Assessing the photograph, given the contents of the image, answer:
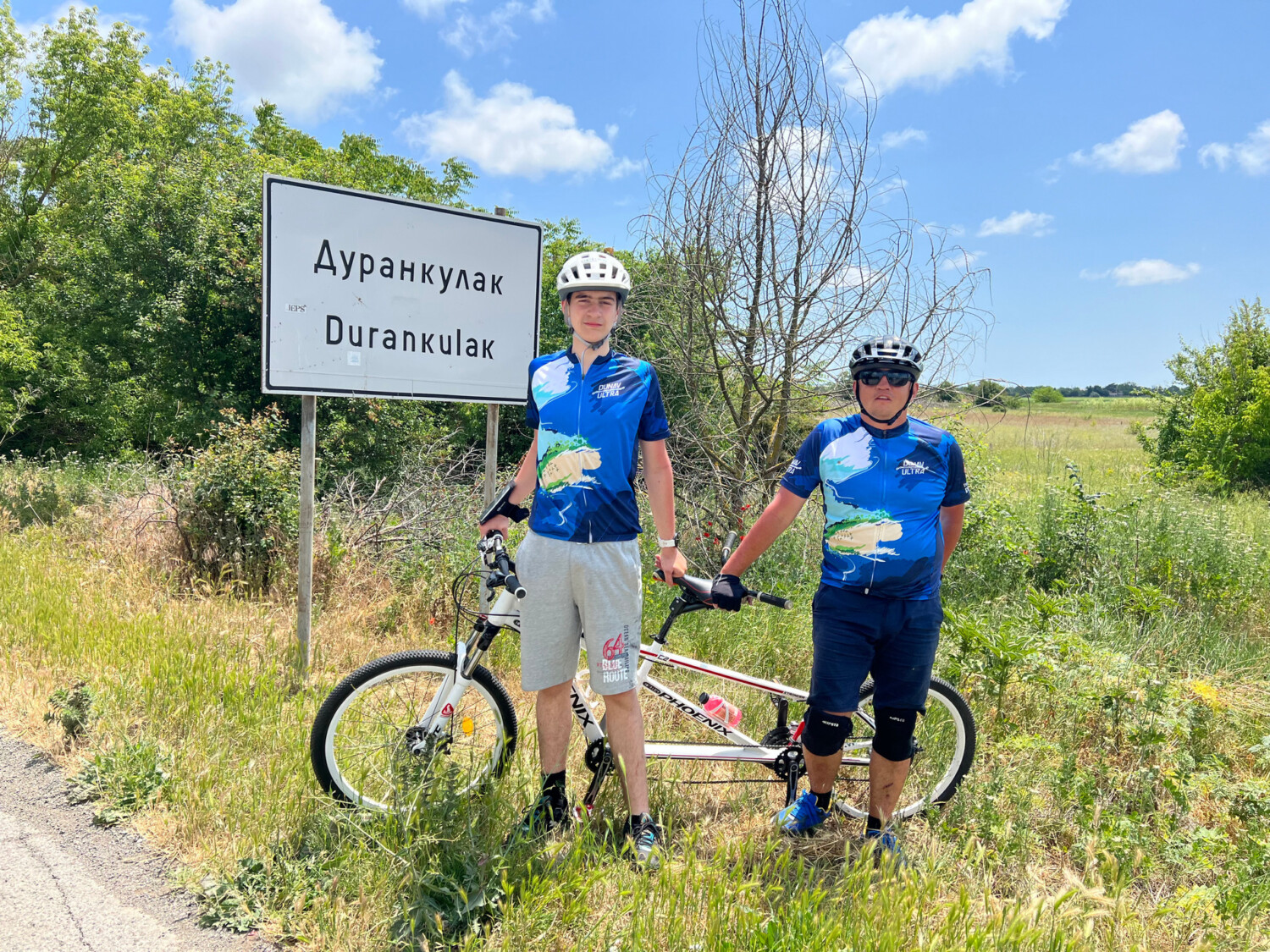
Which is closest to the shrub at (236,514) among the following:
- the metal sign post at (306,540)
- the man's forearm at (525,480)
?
the metal sign post at (306,540)

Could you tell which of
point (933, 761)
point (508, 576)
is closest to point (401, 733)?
point (508, 576)

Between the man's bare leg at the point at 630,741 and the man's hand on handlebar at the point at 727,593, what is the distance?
471 millimetres

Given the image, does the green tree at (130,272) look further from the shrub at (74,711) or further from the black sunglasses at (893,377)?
the black sunglasses at (893,377)

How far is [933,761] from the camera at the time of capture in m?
3.61

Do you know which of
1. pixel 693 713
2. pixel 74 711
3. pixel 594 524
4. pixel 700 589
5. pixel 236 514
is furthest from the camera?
pixel 236 514

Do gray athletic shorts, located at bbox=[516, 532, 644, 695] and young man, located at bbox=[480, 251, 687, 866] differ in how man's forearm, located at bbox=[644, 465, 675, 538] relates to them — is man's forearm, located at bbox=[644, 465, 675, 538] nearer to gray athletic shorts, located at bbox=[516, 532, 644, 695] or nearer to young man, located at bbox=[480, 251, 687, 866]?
young man, located at bbox=[480, 251, 687, 866]

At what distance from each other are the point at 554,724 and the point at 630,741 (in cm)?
31

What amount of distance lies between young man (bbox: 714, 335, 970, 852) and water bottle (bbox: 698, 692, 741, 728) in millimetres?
456

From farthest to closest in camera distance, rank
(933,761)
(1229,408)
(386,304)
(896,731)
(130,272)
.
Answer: (1229,408) → (130,272) → (386,304) → (933,761) → (896,731)

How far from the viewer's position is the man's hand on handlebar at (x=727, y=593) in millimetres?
2848

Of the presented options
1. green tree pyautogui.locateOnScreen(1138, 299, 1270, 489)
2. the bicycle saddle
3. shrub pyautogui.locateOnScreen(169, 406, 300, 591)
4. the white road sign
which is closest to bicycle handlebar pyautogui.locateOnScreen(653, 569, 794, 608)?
the bicycle saddle

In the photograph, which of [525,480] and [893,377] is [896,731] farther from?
[525,480]

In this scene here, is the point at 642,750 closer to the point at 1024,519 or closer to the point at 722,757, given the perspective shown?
the point at 722,757

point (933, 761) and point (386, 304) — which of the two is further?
point (386, 304)
